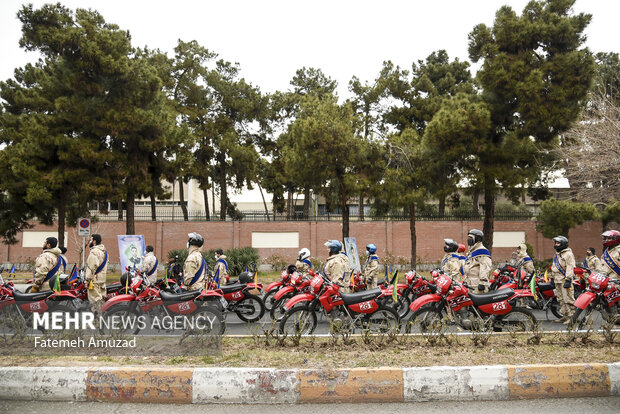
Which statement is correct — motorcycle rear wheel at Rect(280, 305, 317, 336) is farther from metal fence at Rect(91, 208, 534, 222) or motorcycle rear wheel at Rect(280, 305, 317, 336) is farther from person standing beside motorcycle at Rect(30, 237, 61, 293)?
metal fence at Rect(91, 208, 534, 222)

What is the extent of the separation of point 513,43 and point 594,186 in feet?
25.4

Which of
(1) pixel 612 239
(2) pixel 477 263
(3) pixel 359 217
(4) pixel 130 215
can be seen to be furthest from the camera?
(3) pixel 359 217

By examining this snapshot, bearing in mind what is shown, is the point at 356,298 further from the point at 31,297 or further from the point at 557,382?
the point at 31,297

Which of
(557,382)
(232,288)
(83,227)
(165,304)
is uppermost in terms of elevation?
(83,227)

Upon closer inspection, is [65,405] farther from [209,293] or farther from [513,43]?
[513,43]

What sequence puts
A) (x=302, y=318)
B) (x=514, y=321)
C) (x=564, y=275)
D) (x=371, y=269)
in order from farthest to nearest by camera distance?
1. (x=371, y=269)
2. (x=564, y=275)
3. (x=514, y=321)
4. (x=302, y=318)

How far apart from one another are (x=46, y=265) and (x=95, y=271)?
94 centimetres

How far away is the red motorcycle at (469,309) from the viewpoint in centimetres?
764

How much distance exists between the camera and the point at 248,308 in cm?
1039

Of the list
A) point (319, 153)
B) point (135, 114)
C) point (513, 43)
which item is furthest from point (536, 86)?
point (135, 114)

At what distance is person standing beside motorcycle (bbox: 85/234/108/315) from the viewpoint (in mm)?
9188

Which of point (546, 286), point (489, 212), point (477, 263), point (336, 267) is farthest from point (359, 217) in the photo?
point (336, 267)

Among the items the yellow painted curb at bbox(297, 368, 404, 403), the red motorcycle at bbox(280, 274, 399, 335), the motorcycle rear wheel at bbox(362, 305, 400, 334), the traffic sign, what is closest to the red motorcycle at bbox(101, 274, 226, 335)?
the red motorcycle at bbox(280, 274, 399, 335)

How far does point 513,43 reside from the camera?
64.2ft
